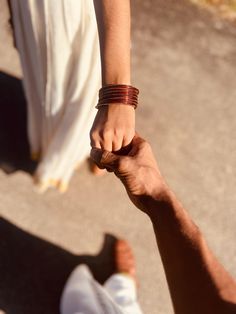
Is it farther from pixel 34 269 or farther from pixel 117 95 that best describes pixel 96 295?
pixel 117 95

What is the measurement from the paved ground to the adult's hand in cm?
105

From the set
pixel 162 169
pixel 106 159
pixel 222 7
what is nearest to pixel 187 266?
pixel 106 159

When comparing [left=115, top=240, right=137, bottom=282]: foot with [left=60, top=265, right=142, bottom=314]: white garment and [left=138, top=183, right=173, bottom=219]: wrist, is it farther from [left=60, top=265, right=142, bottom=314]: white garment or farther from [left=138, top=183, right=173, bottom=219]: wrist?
[left=138, top=183, right=173, bottom=219]: wrist

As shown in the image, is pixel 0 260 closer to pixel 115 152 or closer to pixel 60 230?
pixel 60 230

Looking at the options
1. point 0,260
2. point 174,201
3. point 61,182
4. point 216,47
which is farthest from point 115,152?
point 216,47

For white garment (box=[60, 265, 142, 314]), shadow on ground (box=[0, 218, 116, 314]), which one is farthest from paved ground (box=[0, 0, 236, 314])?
white garment (box=[60, 265, 142, 314])

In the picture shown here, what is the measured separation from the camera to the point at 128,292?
2.05m

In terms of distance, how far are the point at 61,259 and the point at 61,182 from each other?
0.36 meters

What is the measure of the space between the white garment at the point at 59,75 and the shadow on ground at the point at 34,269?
30 centimetres

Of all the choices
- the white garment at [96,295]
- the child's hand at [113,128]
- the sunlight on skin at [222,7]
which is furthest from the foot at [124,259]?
the sunlight on skin at [222,7]

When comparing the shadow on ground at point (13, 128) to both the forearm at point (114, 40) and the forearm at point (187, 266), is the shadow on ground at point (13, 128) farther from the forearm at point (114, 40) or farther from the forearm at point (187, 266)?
the forearm at point (187, 266)

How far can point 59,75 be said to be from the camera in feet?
5.59

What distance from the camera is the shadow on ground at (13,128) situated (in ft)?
7.55

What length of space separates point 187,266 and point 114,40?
0.68 m
